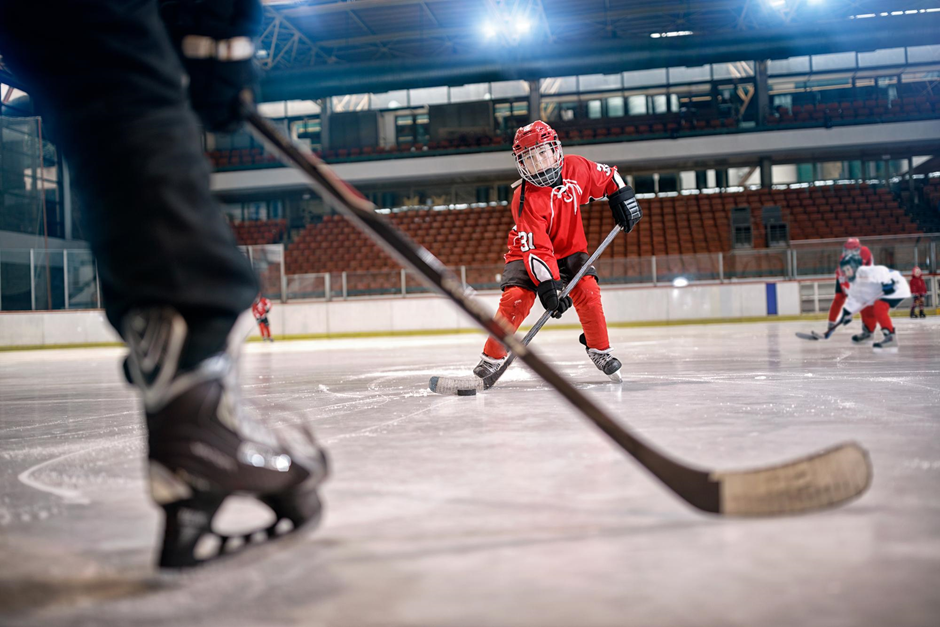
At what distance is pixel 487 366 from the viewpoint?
11.0 ft

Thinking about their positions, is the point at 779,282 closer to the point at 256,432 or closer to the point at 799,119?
the point at 799,119

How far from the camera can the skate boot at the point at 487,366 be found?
130 inches

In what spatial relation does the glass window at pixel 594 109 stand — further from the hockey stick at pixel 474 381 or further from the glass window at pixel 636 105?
the hockey stick at pixel 474 381

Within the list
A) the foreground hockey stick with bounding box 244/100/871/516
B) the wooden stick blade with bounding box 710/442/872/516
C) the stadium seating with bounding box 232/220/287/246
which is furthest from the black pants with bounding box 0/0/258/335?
the stadium seating with bounding box 232/220/287/246

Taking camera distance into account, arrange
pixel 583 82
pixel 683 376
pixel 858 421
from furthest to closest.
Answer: pixel 583 82 < pixel 683 376 < pixel 858 421

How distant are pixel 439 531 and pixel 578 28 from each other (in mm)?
16189

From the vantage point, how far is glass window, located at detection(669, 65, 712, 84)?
1973 centimetres

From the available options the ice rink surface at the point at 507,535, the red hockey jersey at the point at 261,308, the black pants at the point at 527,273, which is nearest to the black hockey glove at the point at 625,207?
the black pants at the point at 527,273

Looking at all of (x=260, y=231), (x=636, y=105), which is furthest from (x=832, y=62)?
(x=260, y=231)

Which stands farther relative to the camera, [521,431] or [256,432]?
[521,431]

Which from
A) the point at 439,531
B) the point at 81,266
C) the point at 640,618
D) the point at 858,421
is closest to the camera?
the point at 640,618

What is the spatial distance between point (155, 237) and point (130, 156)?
116 mm

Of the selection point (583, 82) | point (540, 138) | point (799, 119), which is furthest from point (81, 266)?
point (799, 119)

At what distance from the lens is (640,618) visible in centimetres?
76
